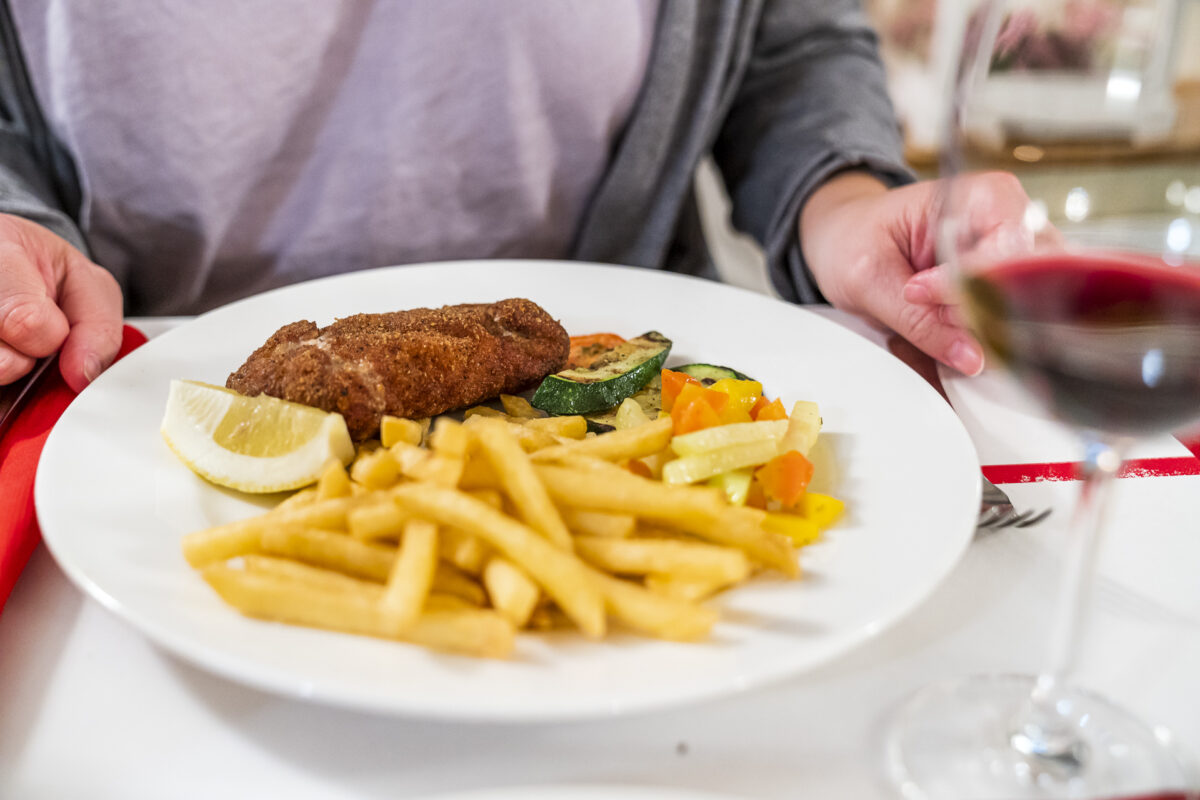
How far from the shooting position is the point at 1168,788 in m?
0.97

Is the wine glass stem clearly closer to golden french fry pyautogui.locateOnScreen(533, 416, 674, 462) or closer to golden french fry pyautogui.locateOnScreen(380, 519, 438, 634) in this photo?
golden french fry pyautogui.locateOnScreen(533, 416, 674, 462)

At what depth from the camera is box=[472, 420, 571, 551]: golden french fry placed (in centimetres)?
118

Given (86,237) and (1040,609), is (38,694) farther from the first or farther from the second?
(86,237)

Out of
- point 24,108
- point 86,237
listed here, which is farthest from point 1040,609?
point 24,108

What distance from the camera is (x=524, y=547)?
1.10 m

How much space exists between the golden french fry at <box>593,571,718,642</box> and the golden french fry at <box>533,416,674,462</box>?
0.96 ft

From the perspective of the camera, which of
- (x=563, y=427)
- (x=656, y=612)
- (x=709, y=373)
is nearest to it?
(x=656, y=612)

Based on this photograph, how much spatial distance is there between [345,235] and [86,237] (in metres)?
0.75

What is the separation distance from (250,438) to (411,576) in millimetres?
642

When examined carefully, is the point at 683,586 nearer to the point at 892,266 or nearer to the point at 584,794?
the point at 584,794

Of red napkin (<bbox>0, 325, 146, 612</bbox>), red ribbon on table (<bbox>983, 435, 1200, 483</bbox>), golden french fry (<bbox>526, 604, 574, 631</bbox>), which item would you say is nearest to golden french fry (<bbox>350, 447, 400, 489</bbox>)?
golden french fry (<bbox>526, 604, 574, 631</bbox>)

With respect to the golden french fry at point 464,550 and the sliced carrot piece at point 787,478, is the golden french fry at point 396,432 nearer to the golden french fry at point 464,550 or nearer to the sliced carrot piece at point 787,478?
the golden french fry at point 464,550

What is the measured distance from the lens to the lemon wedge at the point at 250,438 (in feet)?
4.92

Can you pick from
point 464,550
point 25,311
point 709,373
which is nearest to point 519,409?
point 709,373
